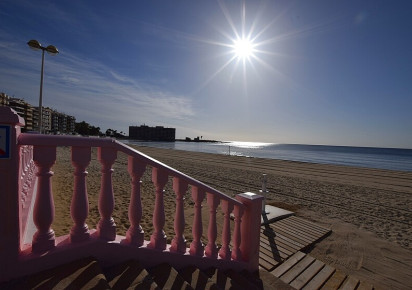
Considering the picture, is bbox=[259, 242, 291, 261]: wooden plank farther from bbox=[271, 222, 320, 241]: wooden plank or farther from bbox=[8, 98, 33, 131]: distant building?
bbox=[8, 98, 33, 131]: distant building

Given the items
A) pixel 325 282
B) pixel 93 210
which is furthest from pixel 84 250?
pixel 93 210

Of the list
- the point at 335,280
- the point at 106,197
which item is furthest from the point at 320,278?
the point at 106,197

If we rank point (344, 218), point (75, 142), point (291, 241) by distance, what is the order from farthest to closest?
point (344, 218) → point (291, 241) → point (75, 142)

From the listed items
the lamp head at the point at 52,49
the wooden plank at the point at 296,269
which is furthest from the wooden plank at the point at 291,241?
the lamp head at the point at 52,49

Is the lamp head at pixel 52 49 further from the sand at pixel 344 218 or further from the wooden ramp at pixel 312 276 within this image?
the wooden ramp at pixel 312 276

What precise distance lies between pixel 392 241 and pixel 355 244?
3.84ft

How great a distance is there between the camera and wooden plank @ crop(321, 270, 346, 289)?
133 inches

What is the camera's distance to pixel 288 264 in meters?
3.87

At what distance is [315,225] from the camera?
19.2 ft

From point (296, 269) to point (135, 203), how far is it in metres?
3.34

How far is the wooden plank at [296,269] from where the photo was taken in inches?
137

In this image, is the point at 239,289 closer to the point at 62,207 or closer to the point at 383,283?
the point at 383,283

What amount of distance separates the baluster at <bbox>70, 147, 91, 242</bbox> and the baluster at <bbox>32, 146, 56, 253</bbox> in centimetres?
15

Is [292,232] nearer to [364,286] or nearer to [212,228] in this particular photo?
[364,286]
